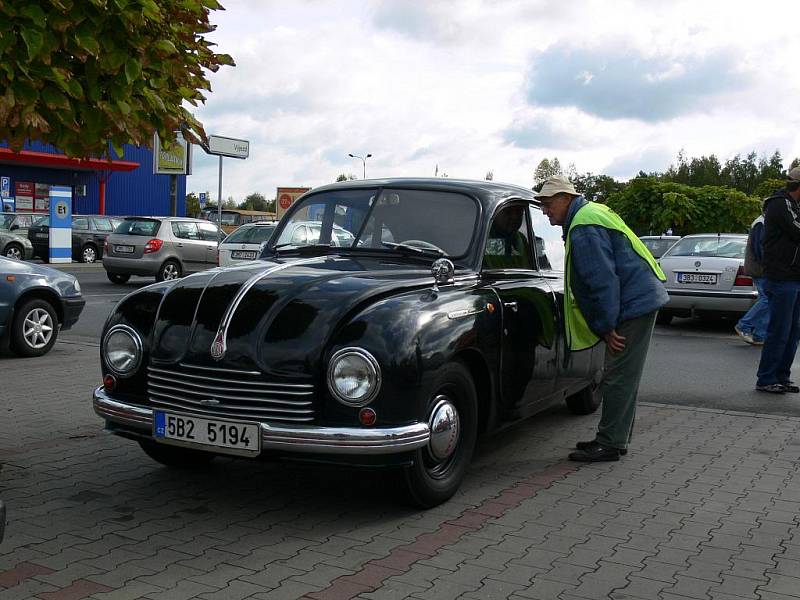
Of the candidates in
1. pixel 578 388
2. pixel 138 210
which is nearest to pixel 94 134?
pixel 578 388

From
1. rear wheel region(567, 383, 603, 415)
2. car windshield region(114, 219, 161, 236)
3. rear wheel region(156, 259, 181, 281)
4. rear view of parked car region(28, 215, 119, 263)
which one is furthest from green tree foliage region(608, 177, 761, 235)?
rear wheel region(567, 383, 603, 415)

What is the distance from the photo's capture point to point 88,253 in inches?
1221

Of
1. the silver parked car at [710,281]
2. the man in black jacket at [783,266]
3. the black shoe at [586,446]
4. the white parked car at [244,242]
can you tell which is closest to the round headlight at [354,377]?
the black shoe at [586,446]

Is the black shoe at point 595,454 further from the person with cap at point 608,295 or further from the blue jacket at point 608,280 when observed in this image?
the blue jacket at point 608,280

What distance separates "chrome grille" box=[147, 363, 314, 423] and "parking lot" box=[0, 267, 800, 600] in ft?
1.15

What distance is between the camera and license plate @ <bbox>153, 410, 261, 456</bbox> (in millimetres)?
4355

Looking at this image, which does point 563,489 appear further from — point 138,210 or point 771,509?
point 138,210

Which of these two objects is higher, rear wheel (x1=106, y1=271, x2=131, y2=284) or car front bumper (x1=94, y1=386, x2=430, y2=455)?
car front bumper (x1=94, y1=386, x2=430, y2=455)

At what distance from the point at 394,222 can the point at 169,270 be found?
16867 millimetres

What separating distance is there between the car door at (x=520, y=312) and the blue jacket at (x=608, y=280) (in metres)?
0.30

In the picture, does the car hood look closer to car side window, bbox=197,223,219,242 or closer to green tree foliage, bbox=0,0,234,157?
Result: green tree foliage, bbox=0,0,234,157

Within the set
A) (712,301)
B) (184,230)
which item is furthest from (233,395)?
(184,230)

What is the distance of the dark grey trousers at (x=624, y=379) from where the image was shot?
5.77 metres

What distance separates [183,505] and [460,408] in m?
1.55
